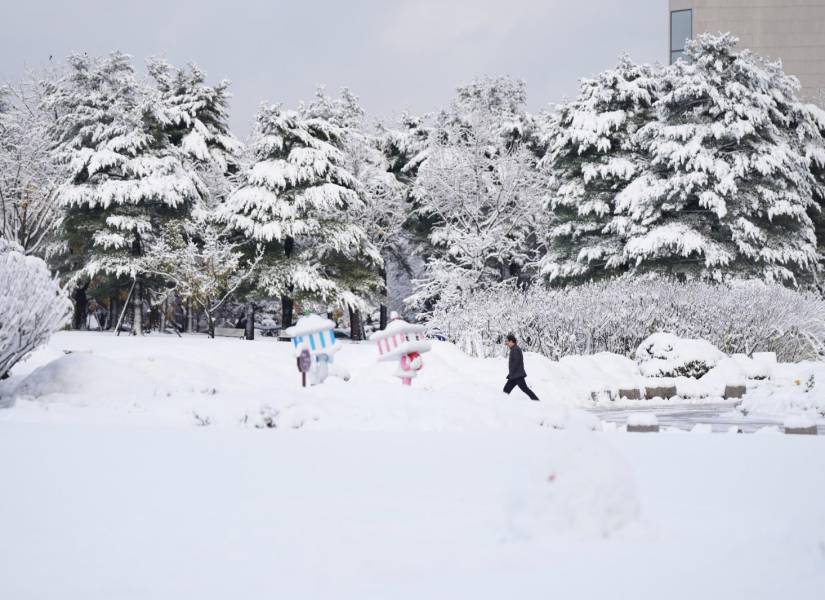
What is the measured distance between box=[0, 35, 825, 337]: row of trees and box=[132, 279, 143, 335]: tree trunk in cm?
15

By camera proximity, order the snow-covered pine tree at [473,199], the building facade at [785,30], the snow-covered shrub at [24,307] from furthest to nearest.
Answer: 1. the building facade at [785,30]
2. the snow-covered pine tree at [473,199]
3. the snow-covered shrub at [24,307]

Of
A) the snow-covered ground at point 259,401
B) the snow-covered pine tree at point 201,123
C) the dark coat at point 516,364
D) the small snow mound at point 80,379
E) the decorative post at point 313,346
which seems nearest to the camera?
the snow-covered ground at point 259,401

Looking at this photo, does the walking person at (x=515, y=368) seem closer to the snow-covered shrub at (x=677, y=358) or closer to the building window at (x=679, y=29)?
the snow-covered shrub at (x=677, y=358)

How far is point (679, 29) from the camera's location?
5434 centimetres

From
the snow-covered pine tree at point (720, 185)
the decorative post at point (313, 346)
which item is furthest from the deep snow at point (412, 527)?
the snow-covered pine tree at point (720, 185)

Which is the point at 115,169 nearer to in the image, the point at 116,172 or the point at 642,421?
the point at 116,172

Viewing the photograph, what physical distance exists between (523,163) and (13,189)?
2081 centimetres

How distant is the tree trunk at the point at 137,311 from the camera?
32.2m

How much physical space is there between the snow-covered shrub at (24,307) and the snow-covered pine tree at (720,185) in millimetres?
21681

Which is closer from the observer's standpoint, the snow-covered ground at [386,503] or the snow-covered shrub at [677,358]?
the snow-covered ground at [386,503]

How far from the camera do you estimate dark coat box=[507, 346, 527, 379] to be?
1553 centimetres

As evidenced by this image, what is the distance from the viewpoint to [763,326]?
23797mm

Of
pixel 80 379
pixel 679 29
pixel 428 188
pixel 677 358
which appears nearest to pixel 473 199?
pixel 428 188

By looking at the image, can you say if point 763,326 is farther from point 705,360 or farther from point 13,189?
point 13,189
